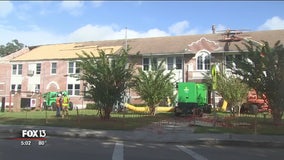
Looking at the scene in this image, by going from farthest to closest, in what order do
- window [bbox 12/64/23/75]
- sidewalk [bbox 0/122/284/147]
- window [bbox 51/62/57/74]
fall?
window [bbox 12/64/23/75] → window [bbox 51/62/57/74] → sidewalk [bbox 0/122/284/147]

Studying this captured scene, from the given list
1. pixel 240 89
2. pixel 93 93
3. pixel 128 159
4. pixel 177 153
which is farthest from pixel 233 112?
pixel 128 159

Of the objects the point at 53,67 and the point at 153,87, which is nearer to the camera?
the point at 153,87

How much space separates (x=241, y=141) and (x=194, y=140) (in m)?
1.87

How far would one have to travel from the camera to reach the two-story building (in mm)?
43781

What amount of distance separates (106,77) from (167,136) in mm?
7367

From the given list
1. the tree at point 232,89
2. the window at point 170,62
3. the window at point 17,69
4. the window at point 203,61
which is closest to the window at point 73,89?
the window at point 17,69

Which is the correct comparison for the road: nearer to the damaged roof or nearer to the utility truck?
the utility truck

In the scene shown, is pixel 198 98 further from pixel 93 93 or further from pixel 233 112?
pixel 93 93

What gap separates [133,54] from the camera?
42.5 meters

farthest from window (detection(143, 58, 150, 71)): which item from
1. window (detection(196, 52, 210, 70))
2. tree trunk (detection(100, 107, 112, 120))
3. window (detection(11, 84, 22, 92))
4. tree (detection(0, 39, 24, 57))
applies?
tree (detection(0, 39, 24, 57))

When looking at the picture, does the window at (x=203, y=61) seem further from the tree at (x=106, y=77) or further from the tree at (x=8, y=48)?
the tree at (x=8, y=48)

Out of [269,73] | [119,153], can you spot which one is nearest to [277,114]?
[269,73]

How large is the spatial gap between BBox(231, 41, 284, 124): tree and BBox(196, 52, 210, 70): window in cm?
2136

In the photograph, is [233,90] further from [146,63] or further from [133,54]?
[146,63]
